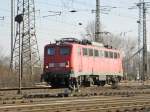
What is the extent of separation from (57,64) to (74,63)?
48.6 inches

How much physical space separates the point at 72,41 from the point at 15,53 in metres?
19.8

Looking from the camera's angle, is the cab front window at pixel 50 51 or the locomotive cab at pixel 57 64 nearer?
the locomotive cab at pixel 57 64

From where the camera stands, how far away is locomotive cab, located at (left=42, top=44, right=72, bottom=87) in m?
33.3

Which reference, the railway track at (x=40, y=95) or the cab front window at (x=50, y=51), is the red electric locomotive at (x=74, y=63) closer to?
the cab front window at (x=50, y=51)

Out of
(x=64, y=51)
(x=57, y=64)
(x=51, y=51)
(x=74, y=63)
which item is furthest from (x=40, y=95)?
(x=51, y=51)

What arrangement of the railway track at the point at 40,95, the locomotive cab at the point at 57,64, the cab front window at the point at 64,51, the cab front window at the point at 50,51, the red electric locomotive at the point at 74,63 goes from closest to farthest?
the railway track at the point at 40,95
the locomotive cab at the point at 57,64
the red electric locomotive at the point at 74,63
the cab front window at the point at 64,51
the cab front window at the point at 50,51

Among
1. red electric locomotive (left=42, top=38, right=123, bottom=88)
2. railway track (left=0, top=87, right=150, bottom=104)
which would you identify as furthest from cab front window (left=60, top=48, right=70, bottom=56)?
railway track (left=0, top=87, right=150, bottom=104)

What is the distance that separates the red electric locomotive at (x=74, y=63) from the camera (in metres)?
33.5

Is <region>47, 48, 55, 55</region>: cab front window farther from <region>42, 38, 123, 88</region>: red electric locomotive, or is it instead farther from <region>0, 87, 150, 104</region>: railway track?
<region>0, 87, 150, 104</region>: railway track

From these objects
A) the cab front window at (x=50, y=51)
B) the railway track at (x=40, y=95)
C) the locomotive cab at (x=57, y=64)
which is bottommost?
the railway track at (x=40, y=95)

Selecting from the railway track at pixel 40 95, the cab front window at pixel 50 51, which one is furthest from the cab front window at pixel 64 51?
the railway track at pixel 40 95

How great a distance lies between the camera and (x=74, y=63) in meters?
34.2

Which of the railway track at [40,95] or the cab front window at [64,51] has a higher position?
the cab front window at [64,51]

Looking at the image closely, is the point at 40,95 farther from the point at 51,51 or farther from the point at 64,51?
the point at 51,51
